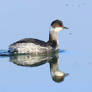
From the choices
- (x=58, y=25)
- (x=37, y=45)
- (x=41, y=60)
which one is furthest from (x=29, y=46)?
(x=58, y=25)

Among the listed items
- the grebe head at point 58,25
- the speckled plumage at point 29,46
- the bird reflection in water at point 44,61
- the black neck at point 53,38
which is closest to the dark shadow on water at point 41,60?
the bird reflection in water at point 44,61

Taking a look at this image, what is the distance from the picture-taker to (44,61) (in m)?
18.0

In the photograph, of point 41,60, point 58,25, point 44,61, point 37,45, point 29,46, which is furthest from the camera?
point 58,25

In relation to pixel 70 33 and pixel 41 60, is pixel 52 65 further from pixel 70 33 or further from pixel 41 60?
pixel 70 33

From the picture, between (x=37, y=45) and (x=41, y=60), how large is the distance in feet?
4.39

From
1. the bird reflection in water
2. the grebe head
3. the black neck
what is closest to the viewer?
the bird reflection in water

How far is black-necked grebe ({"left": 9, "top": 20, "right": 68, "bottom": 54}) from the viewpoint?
19062mm

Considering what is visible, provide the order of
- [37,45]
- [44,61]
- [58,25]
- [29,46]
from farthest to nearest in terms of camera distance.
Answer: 1. [58,25]
2. [37,45]
3. [29,46]
4. [44,61]

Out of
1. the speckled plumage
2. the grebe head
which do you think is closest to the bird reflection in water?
the speckled plumage

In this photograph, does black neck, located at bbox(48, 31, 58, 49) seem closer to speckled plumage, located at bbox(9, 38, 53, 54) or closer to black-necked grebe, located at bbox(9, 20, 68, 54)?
black-necked grebe, located at bbox(9, 20, 68, 54)

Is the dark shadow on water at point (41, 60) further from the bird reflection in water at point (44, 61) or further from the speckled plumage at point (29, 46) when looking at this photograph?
the speckled plumage at point (29, 46)

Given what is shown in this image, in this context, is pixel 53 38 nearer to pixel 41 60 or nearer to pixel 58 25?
pixel 58 25

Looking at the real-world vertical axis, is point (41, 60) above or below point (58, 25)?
below

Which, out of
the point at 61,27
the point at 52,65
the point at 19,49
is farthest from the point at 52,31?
the point at 52,65
